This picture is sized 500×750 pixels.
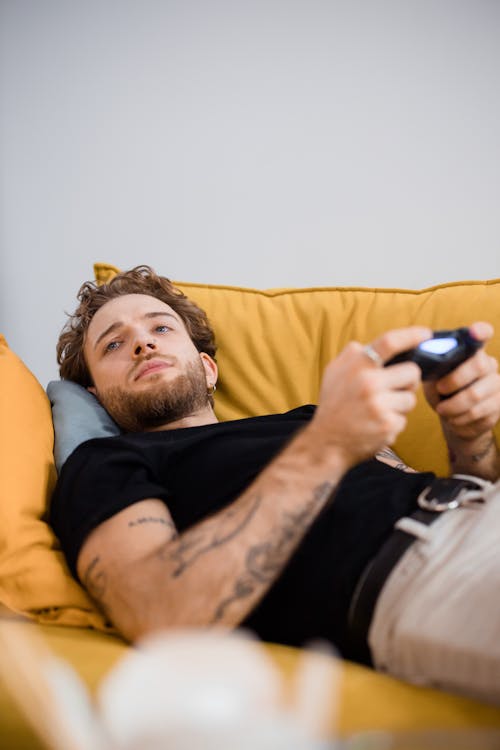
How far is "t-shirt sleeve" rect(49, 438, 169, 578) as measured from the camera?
892 millimetres

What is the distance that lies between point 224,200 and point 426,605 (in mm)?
1417

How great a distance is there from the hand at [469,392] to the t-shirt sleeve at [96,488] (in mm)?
406

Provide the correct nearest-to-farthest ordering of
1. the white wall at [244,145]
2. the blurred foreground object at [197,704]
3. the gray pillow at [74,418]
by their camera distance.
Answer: the blurred foreground object at [197,704] < the gray pillow at [74,418] < the white wall at [244,145]

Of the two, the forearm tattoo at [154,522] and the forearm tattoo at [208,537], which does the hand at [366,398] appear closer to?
the forearm tattoo at [208,537]

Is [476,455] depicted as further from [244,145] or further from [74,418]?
[244,145]

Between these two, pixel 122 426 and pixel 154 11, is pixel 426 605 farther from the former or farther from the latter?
pixel 154 11

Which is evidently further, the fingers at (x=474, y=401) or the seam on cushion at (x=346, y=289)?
the seam on cushion at (x=346, y=289)

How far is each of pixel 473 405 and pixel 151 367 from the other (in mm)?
587

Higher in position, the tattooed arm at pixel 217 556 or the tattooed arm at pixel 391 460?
the tattooed arm at pixel 217 556

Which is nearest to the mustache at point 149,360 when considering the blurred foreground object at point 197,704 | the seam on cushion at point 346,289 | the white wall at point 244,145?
the seam on cushion at point 346,289

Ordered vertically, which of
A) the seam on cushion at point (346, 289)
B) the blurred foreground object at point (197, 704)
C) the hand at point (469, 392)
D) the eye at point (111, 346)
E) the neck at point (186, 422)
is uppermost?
the seam on cushion at point (346, 289)

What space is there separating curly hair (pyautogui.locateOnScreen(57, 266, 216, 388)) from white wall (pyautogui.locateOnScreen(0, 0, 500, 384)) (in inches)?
16.9

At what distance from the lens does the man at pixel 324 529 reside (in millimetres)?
757

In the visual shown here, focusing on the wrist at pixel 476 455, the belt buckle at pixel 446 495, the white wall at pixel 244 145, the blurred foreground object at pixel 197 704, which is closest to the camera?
the blurred foreground object at pixel 197 704
